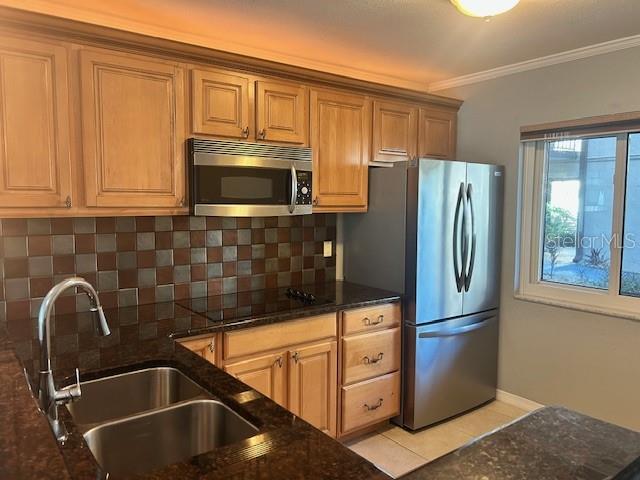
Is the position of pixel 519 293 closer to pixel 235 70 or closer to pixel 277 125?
pixel 277 125

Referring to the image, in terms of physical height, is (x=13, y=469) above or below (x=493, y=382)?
above

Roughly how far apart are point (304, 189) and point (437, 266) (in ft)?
3.13

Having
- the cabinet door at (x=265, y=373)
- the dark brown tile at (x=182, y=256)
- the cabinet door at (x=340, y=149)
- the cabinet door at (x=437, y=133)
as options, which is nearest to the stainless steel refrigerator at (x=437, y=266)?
the cabinet door at (x=340, y=149)

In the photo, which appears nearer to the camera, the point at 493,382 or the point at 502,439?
the point at 502,439

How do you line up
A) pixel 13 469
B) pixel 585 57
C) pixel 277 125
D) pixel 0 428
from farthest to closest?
pixel 585 57 < pixel 277 125 < pixel 0 428 < pixel 13 469

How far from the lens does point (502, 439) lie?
100 cm

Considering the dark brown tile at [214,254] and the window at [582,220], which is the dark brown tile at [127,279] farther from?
the window at [582,220]

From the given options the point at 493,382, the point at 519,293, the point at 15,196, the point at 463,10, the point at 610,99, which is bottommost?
the point at 493,382

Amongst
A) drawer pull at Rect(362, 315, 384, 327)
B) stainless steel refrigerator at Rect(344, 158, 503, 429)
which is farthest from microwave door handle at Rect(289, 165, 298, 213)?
drawer pull at Rect(362, 315, 384, 327)

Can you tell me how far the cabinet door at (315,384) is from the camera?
2574 mm

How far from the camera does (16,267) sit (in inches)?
88.6

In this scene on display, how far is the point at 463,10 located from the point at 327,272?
189cm

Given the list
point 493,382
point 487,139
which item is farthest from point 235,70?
point 493,382

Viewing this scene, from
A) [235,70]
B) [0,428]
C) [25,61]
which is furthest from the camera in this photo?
[235,70]
